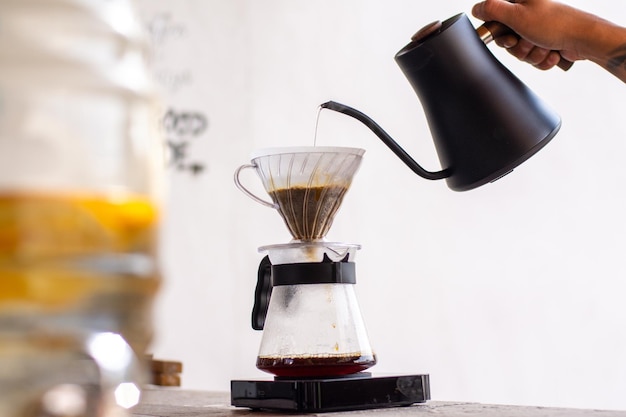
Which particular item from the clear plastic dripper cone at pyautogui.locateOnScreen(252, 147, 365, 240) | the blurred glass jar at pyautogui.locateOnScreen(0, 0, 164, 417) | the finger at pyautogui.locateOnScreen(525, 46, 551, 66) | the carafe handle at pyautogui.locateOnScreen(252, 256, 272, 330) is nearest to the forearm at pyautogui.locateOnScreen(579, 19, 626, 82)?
the finger at pyautogui.locateOnScreen(525, 46, 551, 66)

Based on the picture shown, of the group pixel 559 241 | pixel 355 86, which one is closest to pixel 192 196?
pixel 355 86

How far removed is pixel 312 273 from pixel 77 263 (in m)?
0.64

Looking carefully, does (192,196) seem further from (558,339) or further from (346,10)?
(558,339)

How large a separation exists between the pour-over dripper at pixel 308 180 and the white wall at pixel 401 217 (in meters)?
1.41

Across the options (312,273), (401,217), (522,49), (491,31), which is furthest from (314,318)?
(401,217)

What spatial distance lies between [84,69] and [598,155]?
6.76 ft

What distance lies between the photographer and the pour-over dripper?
2.86 feet

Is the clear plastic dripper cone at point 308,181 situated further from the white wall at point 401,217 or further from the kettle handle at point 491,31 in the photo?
the white wall at point 401,217

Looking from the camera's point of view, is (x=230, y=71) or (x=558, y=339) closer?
(x=558, y=339)

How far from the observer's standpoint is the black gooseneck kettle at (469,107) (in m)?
0.87

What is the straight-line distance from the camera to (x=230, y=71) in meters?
2.77

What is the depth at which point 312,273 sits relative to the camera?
86 centimetres

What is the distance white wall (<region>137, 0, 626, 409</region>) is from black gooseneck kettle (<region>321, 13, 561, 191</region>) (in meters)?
1.33

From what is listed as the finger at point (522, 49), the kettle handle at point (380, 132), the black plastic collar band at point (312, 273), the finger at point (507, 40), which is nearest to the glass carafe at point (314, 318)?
the black plastic collar band at point (312, 273)
